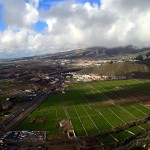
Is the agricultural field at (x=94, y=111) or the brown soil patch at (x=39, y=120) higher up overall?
the brown soil patch at (x=39, y=120)

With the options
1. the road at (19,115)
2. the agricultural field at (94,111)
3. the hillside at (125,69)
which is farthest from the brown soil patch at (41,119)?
the hillside at (125,69)

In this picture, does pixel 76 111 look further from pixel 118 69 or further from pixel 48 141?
pixel 118 69

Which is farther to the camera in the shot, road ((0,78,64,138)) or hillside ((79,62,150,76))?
hillside ((79,62,150,76))

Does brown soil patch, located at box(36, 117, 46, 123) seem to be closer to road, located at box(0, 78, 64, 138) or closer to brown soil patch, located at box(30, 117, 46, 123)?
brown soil patch, located at box(30, 117, 46, 123)

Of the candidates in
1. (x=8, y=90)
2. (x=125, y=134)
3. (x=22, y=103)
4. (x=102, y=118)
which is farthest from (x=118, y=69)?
(x=125, y=134)

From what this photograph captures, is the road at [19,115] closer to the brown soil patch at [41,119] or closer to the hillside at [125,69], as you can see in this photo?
the brown soil patch at [41,119]

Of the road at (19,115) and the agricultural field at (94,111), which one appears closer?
the agricultural field at (94,111)

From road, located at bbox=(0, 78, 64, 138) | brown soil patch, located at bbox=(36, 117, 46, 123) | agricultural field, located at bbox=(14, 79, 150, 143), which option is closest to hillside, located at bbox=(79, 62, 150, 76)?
agricultural field, located at bbox=(14, 79, 150, 143)

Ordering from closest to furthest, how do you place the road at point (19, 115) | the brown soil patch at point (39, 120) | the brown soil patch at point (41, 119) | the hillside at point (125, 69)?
1. the road at point (19, 115)
2. the brown soil patch at point (41, 119)
3. the brown soil patch at point (39, 120)
4. the hillside at point (125, 69)

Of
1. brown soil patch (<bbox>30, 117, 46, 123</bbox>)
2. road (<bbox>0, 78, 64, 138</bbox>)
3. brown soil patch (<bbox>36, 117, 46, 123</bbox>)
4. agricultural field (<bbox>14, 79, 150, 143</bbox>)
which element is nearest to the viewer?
agricultural field (<bbox>14, 79, 150, 143</bbox>)
